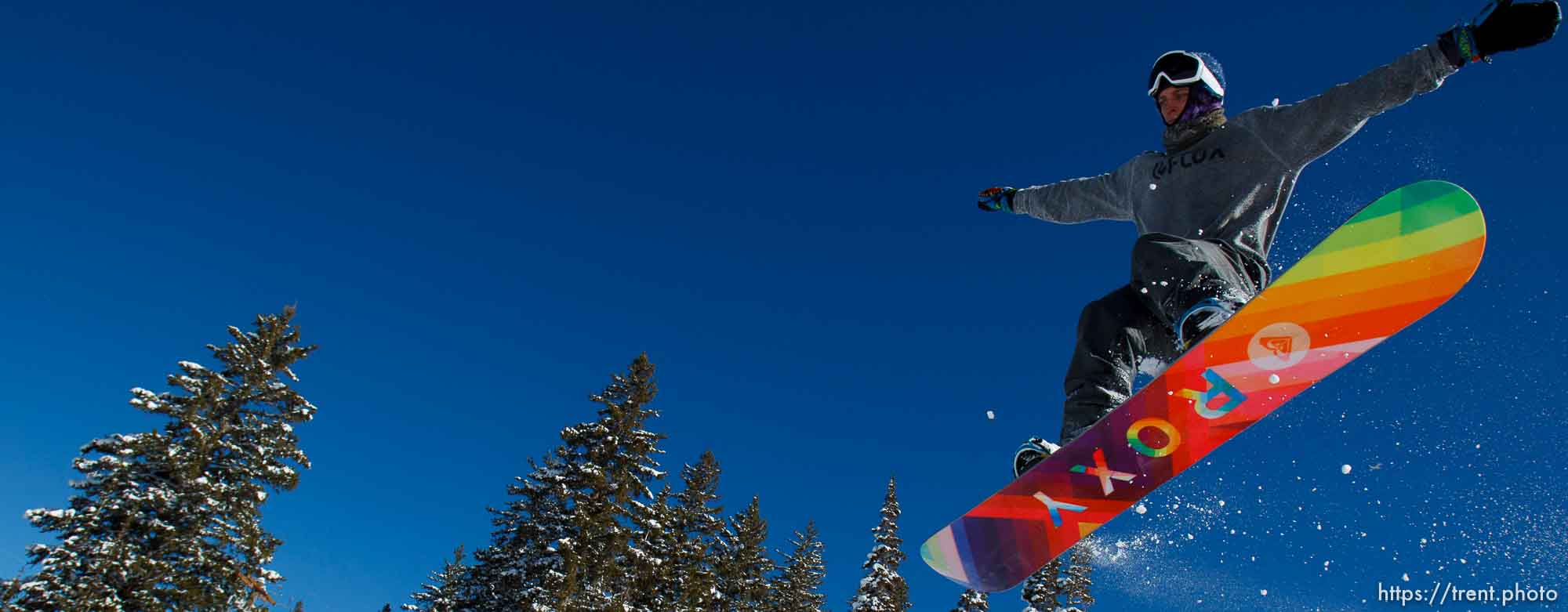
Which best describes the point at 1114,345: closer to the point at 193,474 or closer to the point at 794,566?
the point at 193,474

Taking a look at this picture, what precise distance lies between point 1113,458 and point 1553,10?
9.00 feet

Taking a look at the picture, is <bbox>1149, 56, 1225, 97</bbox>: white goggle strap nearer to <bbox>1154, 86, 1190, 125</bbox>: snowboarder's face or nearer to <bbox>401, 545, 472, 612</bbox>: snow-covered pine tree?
<bbox>1154, 86, 1190, 125</bbox>: snowboarder's face

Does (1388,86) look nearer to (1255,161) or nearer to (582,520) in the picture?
(1255,161)

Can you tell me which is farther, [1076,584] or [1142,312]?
[1076,584]

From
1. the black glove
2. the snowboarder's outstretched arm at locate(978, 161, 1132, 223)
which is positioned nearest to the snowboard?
the black glove

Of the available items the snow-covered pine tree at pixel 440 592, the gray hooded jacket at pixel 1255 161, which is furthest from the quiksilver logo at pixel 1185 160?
the snow-covered pine tree at pixel 440 592

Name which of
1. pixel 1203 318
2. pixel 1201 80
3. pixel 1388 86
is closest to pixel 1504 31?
pixel 1388 86

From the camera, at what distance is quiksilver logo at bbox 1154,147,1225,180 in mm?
4856

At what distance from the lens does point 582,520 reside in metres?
19.8

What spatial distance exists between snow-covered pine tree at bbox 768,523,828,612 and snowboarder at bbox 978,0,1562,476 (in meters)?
26.6

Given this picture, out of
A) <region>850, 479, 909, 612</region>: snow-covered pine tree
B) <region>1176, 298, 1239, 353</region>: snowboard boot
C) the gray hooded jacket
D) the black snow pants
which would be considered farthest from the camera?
<region>850, 479, 909, 612</region>: snow-covered pine tree

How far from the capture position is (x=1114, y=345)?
14.9 ft

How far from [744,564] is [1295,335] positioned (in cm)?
2501

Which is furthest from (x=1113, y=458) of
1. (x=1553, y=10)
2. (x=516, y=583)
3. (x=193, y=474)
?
(x=516, y=583)
